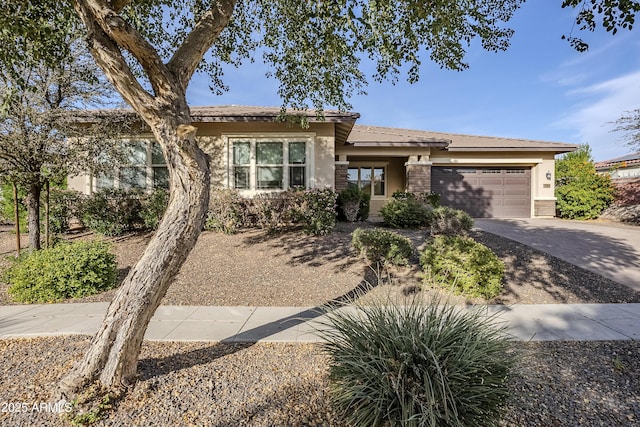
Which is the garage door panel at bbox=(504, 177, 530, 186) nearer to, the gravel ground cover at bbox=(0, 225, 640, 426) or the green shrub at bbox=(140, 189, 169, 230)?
the gravel ground cover at bbox=(0, 225, 640, 426)

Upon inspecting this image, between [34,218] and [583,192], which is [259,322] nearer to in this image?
[34,218]

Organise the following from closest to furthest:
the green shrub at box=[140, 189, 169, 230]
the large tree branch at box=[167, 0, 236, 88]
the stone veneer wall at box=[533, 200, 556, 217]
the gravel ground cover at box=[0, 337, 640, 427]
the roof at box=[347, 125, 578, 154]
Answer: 1. the gravel ground cover at box=[0, 337, 640, 427]
2. the large tree branch at box=[167, 0, 236, 88]
3. the green shrub at box=[140, 189, 169, 230]
4. the roof at box=[347, 125, 578, 154]
5. the stone veneer wall at box=[533, 200, 556, 217]

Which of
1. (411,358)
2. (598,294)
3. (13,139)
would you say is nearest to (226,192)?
(13,139)

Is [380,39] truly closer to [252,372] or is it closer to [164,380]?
[252,372]

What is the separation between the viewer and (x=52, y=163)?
7.09 m

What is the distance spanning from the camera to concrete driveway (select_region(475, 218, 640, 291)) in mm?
6716

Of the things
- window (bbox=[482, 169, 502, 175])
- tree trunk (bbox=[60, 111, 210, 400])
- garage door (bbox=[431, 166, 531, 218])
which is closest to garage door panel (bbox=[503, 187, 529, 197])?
garage door (bbox=[431, 166, 531, 218])

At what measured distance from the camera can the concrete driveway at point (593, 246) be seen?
22.0 feet

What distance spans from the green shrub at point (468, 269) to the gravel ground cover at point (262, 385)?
5.57 ft

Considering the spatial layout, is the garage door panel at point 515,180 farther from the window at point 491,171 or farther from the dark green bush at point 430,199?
the dark green bush at point 430,199

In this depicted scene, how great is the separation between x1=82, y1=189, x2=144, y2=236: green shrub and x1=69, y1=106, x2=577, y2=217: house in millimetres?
1471

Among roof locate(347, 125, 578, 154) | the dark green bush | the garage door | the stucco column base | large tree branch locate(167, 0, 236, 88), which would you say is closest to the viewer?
large tree branch locate(167, 0, 236, 88)

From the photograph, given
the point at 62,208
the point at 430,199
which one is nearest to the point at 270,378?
the point at 62,208

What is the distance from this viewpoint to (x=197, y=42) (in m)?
3.30
